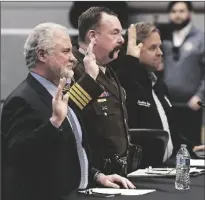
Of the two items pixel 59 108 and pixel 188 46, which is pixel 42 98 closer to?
pixel 59 108

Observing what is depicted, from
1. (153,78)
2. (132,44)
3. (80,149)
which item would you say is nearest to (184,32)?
(153,78)

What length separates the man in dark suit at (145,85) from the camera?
3.97m

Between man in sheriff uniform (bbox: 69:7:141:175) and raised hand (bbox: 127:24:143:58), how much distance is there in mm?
199

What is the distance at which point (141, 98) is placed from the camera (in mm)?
4207

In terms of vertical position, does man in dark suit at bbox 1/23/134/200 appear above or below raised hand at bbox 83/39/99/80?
below

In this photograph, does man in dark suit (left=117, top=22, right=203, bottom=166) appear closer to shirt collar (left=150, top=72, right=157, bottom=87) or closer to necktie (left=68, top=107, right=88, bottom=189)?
shirt collar (left=150, top=72, right=157, bottom=87)

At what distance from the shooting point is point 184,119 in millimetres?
5156

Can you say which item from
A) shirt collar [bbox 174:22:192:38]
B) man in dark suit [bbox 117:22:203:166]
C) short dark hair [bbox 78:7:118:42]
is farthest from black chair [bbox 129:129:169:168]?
shirt collar [bbox 174:22:192:38]

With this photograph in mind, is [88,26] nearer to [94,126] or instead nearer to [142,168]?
[94,126]

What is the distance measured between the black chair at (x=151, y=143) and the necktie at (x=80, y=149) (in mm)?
647

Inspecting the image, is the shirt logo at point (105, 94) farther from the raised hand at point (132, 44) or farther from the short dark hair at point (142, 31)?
the short dark hair at point (142, 31)

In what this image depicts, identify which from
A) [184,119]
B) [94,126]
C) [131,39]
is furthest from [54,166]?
[184,119]

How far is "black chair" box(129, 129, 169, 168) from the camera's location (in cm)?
400

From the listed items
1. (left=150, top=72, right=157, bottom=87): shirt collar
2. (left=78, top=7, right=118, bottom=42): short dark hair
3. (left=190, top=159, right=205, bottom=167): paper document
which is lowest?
(left=190, top=159, right=205, bottom=167): paper document
